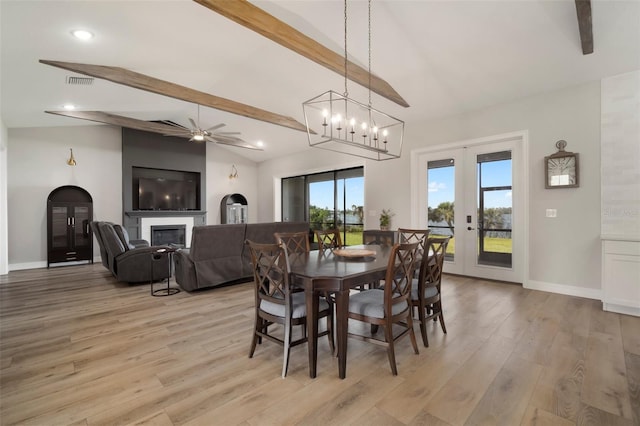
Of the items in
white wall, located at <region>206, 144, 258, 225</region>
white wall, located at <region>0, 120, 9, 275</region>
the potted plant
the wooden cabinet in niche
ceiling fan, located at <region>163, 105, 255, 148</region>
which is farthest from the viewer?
white wall, located at <region>206, 144, 258, 225</region>

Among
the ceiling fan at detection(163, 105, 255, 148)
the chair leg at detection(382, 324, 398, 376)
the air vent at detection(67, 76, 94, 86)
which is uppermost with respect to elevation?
the air vent at detection(67, 76, 94, 86)

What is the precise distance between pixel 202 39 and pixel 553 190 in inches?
210

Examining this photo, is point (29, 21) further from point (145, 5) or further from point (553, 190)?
point (553, 190)

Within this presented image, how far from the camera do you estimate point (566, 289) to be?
4.08 m

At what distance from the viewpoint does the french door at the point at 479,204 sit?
4641mm

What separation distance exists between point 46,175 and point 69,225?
119cm

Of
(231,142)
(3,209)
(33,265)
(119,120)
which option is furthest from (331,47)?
(33,265)

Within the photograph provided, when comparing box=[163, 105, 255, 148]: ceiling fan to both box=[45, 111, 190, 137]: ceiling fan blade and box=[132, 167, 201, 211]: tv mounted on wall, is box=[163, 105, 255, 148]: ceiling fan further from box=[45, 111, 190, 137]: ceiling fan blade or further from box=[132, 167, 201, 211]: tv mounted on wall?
box=[132, 167, 201, 211]: tv mounted on wall

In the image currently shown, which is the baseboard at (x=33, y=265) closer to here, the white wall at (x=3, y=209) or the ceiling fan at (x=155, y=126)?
the white wall at (x=3, y=209)

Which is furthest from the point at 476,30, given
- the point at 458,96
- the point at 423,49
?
the point at 458,96

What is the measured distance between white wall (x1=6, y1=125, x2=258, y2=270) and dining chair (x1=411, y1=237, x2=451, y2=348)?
7.58 metres

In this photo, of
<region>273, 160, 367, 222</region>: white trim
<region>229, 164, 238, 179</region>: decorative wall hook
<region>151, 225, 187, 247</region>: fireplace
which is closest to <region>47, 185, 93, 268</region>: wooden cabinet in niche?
<region>151, 225, 187, 247</region>: fireplace

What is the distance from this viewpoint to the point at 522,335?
275 centimetres

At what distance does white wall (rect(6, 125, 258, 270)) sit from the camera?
607 cm
